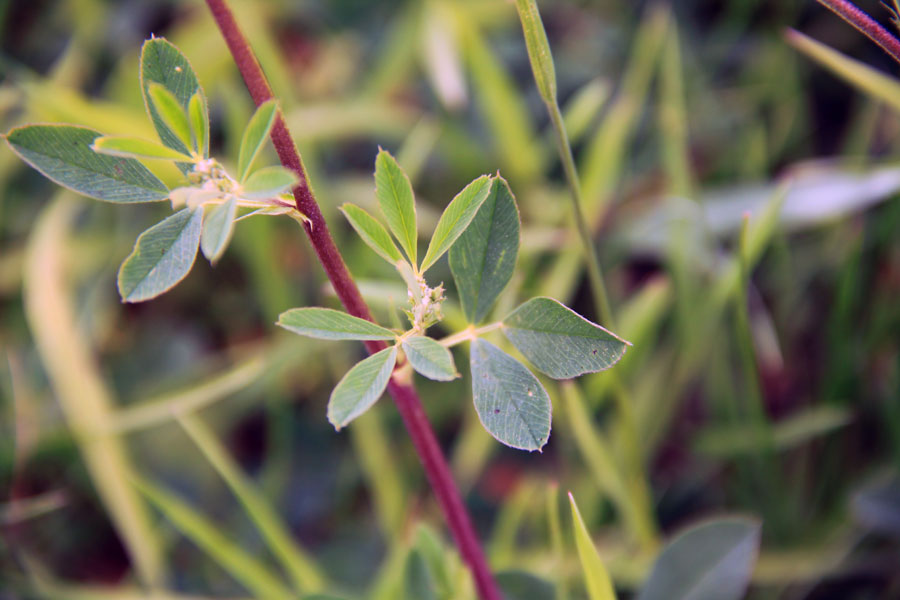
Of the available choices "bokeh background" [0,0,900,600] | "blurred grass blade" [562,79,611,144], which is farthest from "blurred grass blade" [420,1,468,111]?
"blurred grass blade" [562,79,611,144]

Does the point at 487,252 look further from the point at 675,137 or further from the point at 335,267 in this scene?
the point at 675,137

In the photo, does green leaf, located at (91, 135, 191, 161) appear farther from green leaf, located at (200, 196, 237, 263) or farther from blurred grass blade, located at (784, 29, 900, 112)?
blurred grass blade, located at (784, 29, 900, 112)

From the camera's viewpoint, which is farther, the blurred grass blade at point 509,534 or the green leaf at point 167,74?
the blurred grass blade at point 509,534

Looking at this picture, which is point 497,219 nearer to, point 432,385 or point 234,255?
point 432,385

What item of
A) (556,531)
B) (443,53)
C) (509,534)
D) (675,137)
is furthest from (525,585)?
(443,53)

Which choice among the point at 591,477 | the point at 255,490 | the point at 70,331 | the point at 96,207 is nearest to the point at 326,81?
the point at 96,207

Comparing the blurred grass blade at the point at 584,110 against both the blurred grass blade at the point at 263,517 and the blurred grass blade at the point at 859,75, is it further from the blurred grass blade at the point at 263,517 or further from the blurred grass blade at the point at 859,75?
the blurred grass blade at the point at 263,517

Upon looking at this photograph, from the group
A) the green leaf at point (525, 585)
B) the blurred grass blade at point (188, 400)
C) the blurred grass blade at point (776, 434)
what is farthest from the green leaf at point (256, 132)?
the blurred grass blade at point (776, 434)
